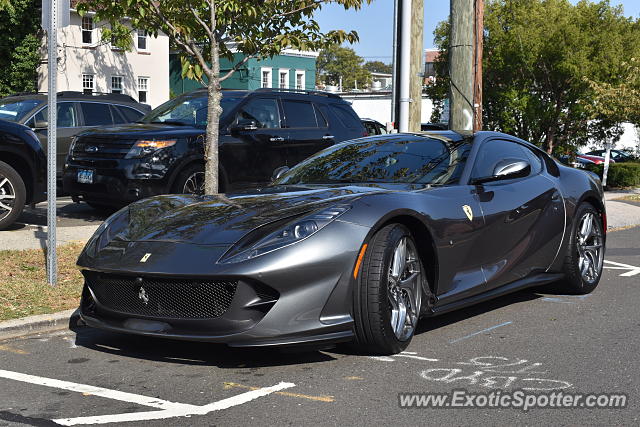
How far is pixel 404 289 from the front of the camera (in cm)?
537

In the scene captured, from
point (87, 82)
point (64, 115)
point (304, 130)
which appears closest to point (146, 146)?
point (304, 130)

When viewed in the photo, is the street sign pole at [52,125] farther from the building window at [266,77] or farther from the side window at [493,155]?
the building window at [266,77]

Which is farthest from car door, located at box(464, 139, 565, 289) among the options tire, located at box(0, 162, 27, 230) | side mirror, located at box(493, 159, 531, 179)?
tire, located at box(0, 162, 27, 230)

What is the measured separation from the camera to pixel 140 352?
17.8 ft

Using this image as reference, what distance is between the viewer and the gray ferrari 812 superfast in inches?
189

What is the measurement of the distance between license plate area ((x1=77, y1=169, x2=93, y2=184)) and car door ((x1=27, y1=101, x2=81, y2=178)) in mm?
3230

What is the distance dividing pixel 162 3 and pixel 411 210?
5.16 meters

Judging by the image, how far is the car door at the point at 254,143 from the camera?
1177cm

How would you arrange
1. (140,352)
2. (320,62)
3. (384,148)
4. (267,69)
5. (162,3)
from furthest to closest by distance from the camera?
1. (320,62)
2. (267,69)
3. (162,3)
4. (384,148)
5. (140,352)

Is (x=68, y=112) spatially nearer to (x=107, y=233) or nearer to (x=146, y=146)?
(x=146, y=146)

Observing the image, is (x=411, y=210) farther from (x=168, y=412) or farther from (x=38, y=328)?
(x=38, y=328)

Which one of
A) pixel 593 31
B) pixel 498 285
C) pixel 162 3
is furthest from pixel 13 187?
pixel 593 31

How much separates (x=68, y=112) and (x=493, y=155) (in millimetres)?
10383

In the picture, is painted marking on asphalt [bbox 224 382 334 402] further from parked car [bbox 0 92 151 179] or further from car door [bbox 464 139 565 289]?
parked car [bbox 0 92 151 179]
